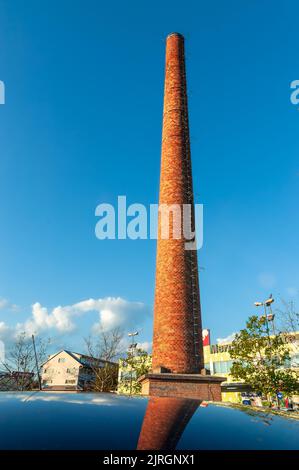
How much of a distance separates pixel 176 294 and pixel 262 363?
9.12 m

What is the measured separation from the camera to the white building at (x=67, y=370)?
5231 cm

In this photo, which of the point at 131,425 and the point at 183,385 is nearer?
the point at 131,425

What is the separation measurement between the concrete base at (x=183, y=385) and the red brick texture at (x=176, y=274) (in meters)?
0.60

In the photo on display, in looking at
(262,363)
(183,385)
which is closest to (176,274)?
(183,385)

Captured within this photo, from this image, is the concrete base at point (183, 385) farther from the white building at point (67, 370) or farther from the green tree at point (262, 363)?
the white building at point (67, 370)

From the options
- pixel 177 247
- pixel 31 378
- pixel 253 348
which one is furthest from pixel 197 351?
pixel 31 378

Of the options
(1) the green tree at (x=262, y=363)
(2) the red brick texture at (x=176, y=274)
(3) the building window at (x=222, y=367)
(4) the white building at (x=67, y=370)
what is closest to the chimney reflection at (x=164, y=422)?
(2) the red brick texture at (x=176, y=274)

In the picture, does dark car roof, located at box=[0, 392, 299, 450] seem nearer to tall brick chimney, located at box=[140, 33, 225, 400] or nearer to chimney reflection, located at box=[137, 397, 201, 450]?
chimney reflection, located at box=[137, 397, 201, 450]

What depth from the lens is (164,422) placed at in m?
2.30

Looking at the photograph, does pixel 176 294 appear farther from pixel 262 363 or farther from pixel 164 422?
pixel 164 422

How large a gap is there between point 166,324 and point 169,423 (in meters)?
12.1

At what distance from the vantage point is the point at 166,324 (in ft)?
46.5
